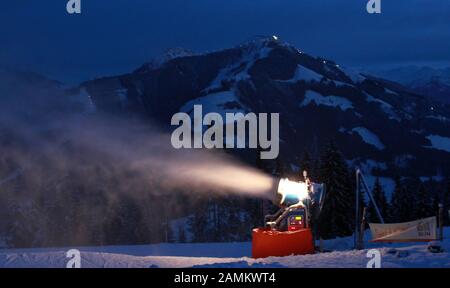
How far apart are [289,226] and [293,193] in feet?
3.72

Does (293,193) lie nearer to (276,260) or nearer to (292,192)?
(292,192)

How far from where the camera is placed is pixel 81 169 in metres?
106

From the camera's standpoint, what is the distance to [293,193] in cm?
2200

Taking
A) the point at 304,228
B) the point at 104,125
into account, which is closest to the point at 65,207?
the point at 104,125

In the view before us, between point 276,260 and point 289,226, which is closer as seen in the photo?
point 276,260

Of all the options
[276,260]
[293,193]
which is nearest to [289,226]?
[293,193]

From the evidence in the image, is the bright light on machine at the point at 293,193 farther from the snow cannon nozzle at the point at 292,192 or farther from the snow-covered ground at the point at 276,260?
the snow-covered ground at the point at 276,260

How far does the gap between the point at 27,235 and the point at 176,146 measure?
37418 mm

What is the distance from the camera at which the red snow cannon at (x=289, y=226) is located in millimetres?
20641

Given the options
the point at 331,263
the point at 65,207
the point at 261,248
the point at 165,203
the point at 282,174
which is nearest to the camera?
the point at 331,263

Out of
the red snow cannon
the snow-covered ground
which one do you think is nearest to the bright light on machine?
the red snow cannon
